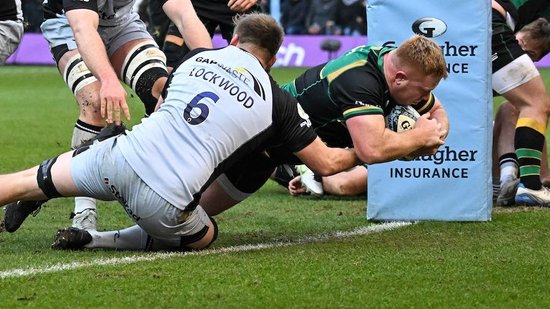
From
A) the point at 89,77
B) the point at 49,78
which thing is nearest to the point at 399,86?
the point at 89,77

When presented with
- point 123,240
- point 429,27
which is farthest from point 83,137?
point 429,27

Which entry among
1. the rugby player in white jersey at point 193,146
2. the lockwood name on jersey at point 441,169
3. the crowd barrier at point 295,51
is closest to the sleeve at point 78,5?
the rugby player in white jersey at point 193,146

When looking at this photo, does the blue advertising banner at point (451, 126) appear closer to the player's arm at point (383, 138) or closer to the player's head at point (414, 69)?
the player's head at point (414, 69)

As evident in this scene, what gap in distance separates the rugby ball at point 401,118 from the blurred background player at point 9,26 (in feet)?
8.26

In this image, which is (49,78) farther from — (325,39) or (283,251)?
(283,251)

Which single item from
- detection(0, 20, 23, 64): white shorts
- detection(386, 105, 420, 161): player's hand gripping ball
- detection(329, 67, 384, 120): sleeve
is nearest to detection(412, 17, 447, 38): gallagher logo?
→ detection(386, 105, 420, 161): player's hand gripping ball

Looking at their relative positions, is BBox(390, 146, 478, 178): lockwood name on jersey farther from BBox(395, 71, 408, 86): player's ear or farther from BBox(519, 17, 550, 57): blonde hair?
BBox(519, 17, 550, 57): blonde hair

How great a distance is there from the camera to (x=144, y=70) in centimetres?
729

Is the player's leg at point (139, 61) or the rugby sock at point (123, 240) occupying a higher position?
the player's leg at point (139, 61)

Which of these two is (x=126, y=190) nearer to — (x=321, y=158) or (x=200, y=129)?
(x=200, y=129)

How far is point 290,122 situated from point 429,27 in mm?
1717

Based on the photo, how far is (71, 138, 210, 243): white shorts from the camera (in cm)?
595

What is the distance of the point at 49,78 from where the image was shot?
22.6m

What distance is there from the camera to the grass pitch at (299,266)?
5117 millimetres
